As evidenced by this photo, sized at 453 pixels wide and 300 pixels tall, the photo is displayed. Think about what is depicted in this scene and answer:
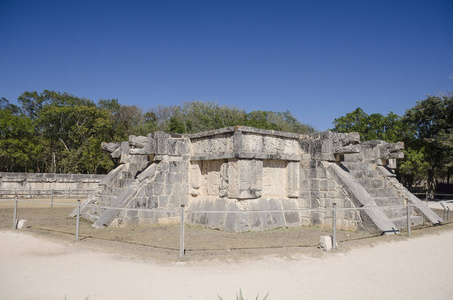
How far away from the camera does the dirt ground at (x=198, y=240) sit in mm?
5754

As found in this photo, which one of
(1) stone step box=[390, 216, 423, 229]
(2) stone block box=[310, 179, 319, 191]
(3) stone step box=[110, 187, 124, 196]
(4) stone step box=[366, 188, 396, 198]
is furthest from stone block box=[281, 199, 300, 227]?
(3) stone step box=[110, 187, 124, 196]

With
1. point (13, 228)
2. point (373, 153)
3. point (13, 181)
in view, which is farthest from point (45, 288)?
point (13, 181)

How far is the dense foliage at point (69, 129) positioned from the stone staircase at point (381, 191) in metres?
16.6

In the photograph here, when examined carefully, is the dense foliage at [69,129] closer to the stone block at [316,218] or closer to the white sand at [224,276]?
the stone block at [316,218]

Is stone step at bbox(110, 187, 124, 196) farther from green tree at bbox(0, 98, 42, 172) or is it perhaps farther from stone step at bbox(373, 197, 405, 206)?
green tree at bbox(0, 98, 42, 172)

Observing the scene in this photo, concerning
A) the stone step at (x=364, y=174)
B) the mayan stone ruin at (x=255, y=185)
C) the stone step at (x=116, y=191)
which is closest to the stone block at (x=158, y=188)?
the mayan stone ruin at (x=255, y=185)

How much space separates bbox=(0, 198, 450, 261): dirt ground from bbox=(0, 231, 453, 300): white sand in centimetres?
39

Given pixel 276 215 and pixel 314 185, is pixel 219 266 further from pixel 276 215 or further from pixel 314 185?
pixel 314 185

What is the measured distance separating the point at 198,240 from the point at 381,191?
243 inches

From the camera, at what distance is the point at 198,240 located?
694 centimetres

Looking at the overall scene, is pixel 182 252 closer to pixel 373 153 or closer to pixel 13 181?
pixel 373 153

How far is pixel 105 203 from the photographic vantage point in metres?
10.6

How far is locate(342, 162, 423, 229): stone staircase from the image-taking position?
9.19 m

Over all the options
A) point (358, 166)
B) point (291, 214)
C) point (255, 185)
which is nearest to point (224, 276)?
point (255, 185)
